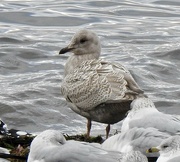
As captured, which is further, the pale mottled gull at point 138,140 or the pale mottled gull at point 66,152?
the pale mottled gull at point 138,140

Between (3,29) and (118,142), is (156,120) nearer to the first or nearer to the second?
(118,142)

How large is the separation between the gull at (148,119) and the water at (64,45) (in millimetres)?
1970

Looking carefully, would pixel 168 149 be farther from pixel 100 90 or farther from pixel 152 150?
pixel 100 90

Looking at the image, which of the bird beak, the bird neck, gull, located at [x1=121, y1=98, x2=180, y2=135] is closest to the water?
the bird neck

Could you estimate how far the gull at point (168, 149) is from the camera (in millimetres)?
6719

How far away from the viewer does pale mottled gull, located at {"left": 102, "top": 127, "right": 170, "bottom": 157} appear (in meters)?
7.01

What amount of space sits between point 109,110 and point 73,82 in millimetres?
590

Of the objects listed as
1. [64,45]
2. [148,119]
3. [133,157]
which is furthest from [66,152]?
[64,45]

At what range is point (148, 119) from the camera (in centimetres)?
775

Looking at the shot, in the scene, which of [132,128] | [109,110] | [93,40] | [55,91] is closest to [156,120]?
[132,128]

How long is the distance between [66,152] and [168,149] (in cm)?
86

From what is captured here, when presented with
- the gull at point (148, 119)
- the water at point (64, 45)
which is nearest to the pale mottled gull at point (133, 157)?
the gull at point (148, 119)

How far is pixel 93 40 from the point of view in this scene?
32.6 ft

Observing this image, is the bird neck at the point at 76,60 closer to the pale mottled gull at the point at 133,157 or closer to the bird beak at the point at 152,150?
the bird beak at the point at 152,150
